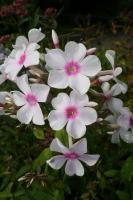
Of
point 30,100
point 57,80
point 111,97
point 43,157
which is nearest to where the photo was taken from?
point 57,80

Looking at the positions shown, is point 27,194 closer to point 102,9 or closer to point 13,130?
point 13,130

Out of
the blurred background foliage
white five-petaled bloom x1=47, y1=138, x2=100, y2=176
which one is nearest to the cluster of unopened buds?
white five-petaled bloom x1=47, y1=138, x2=100, y2=176

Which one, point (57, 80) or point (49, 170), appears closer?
point (57, 80)

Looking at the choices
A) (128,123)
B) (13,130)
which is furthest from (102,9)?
(128,123)

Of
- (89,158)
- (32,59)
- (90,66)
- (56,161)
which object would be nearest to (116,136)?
(89,158)

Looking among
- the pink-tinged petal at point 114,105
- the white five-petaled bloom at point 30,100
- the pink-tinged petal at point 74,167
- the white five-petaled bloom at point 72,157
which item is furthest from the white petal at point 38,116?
the pink-tinged petal at point 114,105

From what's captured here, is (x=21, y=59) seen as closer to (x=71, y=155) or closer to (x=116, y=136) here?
(x=71, y=155)

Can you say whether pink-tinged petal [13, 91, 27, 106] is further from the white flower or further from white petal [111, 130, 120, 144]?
white petal [111, 130, 120, 144]

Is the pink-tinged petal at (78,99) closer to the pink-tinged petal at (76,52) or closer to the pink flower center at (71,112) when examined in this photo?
the pink flower center at (71,112)

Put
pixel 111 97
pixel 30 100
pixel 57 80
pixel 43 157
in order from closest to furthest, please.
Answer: pixel 57 80 → pixel 30 100 → pixel 111 97 → pixel 43 157
